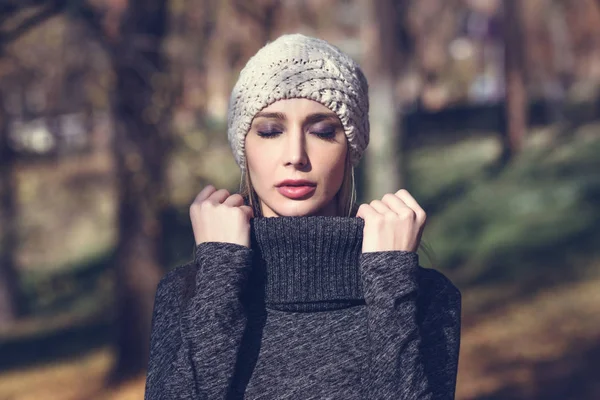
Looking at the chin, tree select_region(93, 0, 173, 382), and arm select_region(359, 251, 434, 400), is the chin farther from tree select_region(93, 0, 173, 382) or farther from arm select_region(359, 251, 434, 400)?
tree select_region(93, 0, 173, 382)

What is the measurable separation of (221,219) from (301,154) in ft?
1.09

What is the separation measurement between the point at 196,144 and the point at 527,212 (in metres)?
8.28

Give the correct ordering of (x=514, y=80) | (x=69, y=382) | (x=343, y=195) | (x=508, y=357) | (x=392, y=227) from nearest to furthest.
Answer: (x=392, y=227), (x=343, y=195), (x=508, y=357), (x=69, y=382), (x=514, y=80)

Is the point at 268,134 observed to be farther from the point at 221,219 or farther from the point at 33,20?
the point at 33,20

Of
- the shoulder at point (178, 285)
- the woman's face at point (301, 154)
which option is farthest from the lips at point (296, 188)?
the shoulder at point (178, 285)

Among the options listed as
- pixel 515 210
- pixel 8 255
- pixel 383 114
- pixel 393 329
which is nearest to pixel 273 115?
pixel 393 329

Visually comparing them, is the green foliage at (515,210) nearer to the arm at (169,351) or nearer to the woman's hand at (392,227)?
the woman's hand at (392,227)

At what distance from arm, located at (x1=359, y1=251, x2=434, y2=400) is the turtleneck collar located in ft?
0.35

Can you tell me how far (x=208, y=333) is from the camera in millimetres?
2531

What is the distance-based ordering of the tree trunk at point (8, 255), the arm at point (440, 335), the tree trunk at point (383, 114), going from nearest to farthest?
1. the arm at point (440, 335)
2. the tree trunk at point (383, 114)
3. the tree trunk at point (8, 255)

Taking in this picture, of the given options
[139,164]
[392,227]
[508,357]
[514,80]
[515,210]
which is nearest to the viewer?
[392,227]

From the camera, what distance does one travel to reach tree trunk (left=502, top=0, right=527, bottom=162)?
18375 millimetres

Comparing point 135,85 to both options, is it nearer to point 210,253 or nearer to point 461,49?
point 210,253

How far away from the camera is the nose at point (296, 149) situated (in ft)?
8.61
